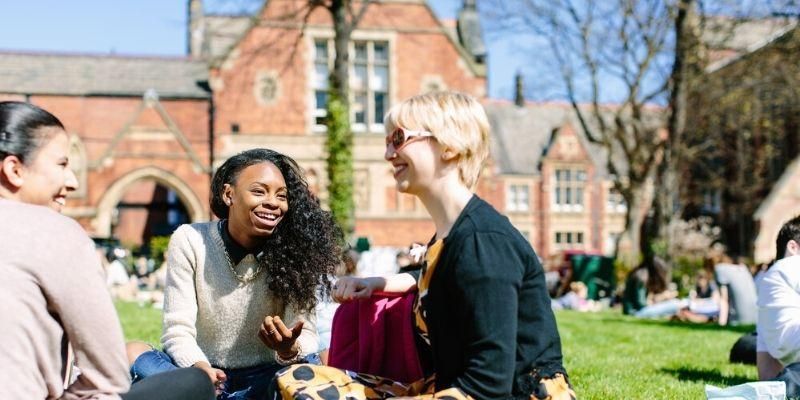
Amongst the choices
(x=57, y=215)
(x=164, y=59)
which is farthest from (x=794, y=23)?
(x=164, y=59)

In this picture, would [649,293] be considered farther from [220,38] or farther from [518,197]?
[518,197]

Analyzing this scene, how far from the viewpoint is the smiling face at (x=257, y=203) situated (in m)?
4.09

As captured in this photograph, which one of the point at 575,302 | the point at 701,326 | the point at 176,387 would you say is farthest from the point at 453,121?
the point at 575,302

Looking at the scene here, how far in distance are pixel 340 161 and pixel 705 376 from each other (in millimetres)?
16893

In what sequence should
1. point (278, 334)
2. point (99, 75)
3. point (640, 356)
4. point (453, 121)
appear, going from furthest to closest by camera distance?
point (99, 75), point (640, 356), point (278, 334), point (453, 121)

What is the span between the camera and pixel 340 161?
23375 millimetres

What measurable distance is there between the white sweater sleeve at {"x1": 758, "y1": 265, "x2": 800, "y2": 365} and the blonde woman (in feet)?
9.79

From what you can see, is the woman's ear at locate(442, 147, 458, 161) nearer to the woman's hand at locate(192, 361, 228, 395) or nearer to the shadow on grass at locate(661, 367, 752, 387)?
the woman's hand at locate(192, 361, 228, 395)

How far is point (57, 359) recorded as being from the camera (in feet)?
8.50

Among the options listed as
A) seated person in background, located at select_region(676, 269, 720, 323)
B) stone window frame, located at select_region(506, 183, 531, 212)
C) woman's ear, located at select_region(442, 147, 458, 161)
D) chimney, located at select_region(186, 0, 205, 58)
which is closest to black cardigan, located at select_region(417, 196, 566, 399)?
woman's ear, located at select_region(442, 147, 458, 161)

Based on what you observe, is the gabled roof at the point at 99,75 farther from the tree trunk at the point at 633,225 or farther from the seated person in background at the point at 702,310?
the seated person in background at the point at 702,310

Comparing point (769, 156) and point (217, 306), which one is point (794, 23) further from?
point (769, 156)

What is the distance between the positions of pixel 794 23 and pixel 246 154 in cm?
1701

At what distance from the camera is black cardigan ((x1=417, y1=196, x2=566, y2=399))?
8.98 feet
